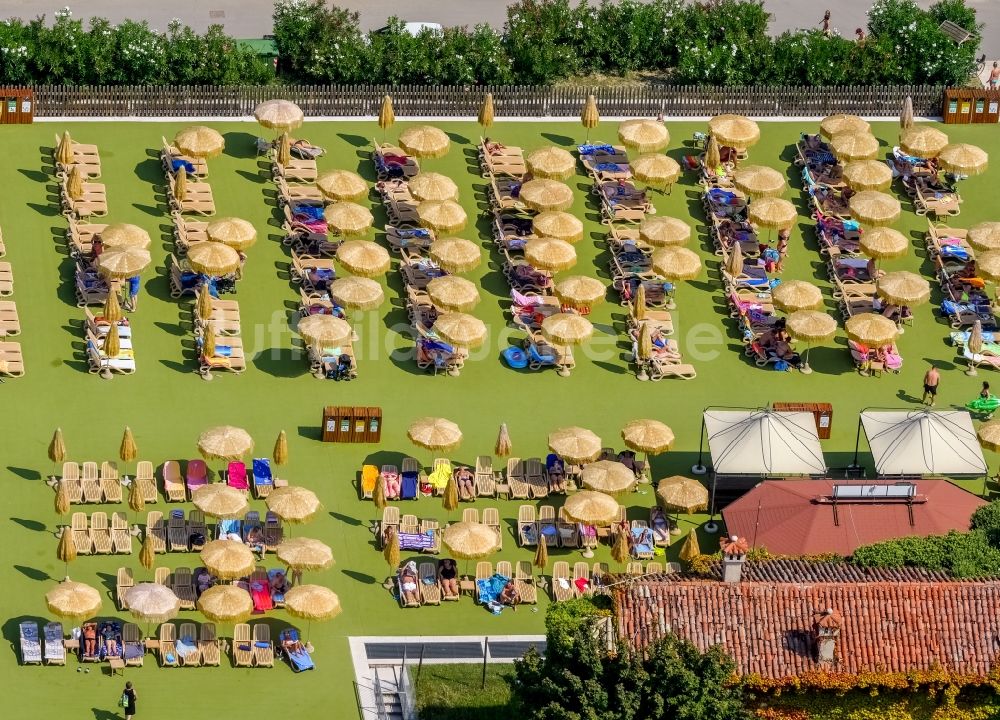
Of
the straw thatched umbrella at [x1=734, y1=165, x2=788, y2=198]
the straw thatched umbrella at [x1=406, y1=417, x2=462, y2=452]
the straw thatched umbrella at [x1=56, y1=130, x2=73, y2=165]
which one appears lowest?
the straw thatched umbrella at [x1=406, y1=417, x2=462, y2=452]

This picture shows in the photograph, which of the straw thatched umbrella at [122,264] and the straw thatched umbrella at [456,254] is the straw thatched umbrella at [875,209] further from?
the straw thatched umbrella at [122,264]

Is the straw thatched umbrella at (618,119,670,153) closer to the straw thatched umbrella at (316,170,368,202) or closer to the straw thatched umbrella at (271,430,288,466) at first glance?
the straw thatched umbrella at (316,170,368,202)

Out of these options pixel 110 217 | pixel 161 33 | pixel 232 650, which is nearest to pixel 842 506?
pixel 232 650

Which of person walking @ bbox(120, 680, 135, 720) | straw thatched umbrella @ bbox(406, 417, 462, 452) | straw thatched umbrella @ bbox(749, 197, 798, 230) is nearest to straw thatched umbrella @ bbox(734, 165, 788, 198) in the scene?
straw thatched umbrella @ bbox(749, 197, 798, 230)

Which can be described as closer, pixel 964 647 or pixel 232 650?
pixel 964 647

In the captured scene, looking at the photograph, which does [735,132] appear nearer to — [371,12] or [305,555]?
[371,12]

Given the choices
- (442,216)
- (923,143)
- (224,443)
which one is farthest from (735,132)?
(224,443)

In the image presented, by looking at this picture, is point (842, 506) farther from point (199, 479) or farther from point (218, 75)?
point (218, 75)
